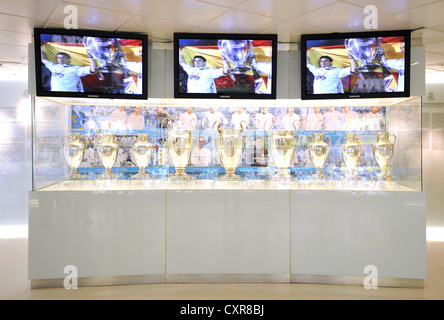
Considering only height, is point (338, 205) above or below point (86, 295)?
above

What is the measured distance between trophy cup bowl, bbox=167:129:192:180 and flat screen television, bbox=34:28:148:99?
0.47 m

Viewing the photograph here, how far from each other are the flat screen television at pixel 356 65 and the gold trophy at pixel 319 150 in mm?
420

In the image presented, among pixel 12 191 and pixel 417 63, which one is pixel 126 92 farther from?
pixel 12 191

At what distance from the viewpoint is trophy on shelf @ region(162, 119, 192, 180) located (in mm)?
3479

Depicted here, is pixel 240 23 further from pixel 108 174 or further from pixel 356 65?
pixel 108 174

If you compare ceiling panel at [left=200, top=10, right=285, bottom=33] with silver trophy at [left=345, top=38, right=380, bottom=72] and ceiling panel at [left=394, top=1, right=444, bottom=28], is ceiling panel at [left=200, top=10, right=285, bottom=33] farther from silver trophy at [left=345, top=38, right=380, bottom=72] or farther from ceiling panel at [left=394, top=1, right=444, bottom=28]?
ceiling panel at [left=394, top=1, right=444, bottom=28]

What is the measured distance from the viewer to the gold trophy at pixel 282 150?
3516 millimetres

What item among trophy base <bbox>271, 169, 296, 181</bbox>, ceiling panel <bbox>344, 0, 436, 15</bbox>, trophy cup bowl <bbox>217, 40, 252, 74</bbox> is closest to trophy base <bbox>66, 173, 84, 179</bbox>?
trophy cup bowl <bbox>217, 40, 252, 74</bbox>

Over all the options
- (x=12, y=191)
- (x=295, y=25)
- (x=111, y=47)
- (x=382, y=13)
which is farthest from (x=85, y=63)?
(x=12, y=191)

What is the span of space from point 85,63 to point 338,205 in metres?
2.62

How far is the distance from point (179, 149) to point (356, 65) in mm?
1840

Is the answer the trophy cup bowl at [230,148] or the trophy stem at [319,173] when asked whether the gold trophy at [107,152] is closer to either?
the trophy cup bowl at [230,148]

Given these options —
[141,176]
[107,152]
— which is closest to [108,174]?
[107,152]

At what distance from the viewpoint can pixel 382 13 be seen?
9.57ft
